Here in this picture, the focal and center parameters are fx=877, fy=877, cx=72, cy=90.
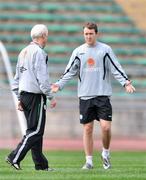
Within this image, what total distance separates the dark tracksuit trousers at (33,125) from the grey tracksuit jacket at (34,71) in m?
0.11

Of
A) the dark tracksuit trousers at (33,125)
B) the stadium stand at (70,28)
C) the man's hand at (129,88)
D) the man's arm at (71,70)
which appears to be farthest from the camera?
the stadium stand at (70,28)

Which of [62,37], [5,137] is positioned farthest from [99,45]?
[62,37]

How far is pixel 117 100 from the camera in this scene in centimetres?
2577

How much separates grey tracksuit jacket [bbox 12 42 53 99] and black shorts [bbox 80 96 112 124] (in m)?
1.06

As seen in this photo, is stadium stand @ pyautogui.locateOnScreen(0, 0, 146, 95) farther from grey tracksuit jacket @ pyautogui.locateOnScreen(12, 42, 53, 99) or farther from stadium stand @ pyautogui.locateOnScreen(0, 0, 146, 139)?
grey tracksuit jacket @ pyautogui.locateOnScreen(12, 42, 53, 99)

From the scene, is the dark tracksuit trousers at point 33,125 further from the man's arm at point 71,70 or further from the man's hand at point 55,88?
the man's arm at point 71,70

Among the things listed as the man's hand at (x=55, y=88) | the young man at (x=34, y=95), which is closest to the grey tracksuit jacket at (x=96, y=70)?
the man's hand at (x=55, y=88)

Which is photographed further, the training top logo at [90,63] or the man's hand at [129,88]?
the training top logo at [90,63]

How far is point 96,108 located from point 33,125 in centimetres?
128

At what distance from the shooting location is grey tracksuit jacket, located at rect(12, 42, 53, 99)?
36.3 ft

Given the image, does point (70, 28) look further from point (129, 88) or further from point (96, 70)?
point (129, 88)

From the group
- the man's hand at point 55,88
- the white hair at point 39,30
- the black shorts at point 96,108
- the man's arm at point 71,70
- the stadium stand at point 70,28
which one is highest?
the white hair at point 39,30

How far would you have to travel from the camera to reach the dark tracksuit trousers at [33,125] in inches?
441

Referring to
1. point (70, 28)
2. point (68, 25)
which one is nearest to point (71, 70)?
point (70, 28)
